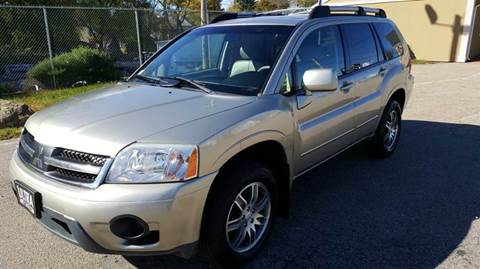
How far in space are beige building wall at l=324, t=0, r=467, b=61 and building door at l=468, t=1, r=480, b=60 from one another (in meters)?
0.62

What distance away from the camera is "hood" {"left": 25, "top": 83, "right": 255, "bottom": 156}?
247cm

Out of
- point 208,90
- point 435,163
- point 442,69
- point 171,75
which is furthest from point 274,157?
point 442,69

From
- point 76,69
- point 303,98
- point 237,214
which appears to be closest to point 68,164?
point 237,214

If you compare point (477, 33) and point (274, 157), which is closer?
point (274, 157)

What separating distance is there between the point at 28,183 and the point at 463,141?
5.82 m

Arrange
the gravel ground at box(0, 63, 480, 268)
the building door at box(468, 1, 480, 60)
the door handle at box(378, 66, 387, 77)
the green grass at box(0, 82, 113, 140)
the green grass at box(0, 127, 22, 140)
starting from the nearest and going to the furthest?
1. the gravel ground at box(0, 63, 480, 268)
2. the door handle at box(378, 66, 387, 77)
3. the green grass at box(0, 127, 22, 140)
4. the green grass at box(0, 82, 113, 140)
5. the building door at box(468, 1, 480, 60)

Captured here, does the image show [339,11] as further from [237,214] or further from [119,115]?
[119,115]

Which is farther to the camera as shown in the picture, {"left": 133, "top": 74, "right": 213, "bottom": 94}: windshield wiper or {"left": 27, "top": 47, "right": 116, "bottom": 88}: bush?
{"left": 27, "top": 47, "right": 116, "bottom": 88}: bush

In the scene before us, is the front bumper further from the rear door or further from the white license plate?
the rear door

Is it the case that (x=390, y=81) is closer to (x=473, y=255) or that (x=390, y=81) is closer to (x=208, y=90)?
(x=473, y=255)

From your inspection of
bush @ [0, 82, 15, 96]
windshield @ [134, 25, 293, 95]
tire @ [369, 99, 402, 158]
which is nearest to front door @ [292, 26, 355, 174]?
windshield @ [134, 25, 293, 95]

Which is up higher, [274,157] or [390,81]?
[390,81]

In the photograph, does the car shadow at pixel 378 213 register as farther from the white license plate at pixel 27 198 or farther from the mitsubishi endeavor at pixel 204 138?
the white license plate at pixel 27 198

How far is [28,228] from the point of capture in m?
3.52
